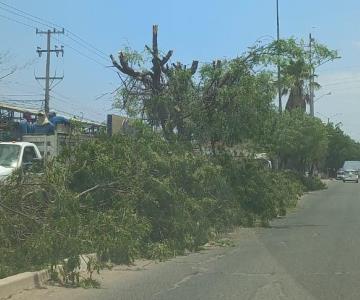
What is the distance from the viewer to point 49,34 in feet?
183

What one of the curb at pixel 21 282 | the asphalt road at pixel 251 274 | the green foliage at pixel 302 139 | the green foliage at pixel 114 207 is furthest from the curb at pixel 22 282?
the green foliage at pixel 302 139

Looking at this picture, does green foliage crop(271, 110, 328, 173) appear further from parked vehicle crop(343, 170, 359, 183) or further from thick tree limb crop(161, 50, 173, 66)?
parked vehicle crop(343, 170, 359, 183)

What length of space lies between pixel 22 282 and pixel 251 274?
367cm

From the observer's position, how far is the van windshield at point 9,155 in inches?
632

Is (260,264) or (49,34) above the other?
(49,34)

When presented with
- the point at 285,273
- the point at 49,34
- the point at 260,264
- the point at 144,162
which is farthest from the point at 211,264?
the point at 49,34

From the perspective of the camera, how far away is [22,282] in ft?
27.7

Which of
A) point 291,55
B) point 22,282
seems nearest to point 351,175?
point 291,55

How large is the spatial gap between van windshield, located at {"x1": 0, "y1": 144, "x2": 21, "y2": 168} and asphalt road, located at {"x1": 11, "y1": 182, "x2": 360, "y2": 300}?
604cm

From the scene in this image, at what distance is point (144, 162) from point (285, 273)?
4.61 m

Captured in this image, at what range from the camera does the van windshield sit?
1606cm

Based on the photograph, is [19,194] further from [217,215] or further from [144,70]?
[144,70]

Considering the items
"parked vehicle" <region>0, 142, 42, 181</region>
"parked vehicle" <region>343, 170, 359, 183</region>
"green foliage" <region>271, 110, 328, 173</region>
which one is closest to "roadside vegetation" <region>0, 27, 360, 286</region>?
"parked vehicle" <region>0, 142, 42, 181</region>

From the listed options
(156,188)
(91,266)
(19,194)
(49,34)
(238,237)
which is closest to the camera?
(91,266)
